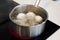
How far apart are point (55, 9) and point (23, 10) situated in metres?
0.19

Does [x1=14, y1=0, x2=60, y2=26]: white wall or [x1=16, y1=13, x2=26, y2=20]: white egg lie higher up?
[x1=16, y1=13, x2=26, y2=20]: white egg

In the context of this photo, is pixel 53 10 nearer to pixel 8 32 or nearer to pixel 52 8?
pixel 52 8

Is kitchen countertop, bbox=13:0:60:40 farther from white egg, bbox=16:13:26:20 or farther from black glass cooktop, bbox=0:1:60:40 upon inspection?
white egg, bbox=16:13:26:20

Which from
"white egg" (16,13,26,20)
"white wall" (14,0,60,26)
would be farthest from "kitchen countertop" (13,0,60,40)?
"white egg" (16,13,26,20)

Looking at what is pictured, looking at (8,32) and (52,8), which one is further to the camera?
(52,8)

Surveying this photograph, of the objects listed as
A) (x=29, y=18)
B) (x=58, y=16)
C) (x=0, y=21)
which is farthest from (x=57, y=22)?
(x=0, y=21)

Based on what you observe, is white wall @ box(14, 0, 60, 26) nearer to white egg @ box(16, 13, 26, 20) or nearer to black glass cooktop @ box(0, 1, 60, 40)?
black glass cooktop @ box(0, 1, 60, 40)

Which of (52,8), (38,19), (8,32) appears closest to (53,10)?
(52,8)

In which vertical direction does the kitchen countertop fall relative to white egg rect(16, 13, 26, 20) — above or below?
below

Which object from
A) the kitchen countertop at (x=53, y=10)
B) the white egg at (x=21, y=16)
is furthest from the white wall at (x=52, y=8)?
the white egg at (x=21, y=16)

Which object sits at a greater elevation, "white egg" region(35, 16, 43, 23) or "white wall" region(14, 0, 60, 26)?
"white egg" region(35, 16, 43, 23)

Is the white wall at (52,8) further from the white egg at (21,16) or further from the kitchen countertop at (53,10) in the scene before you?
the white egg at (21,16)

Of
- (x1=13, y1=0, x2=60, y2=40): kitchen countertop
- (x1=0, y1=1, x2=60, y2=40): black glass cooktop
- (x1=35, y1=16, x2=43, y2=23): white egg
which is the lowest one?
(x1=0, y1=1, x2=60, y2=40): black glass cooktop

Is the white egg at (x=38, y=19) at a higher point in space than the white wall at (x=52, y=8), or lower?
higher
